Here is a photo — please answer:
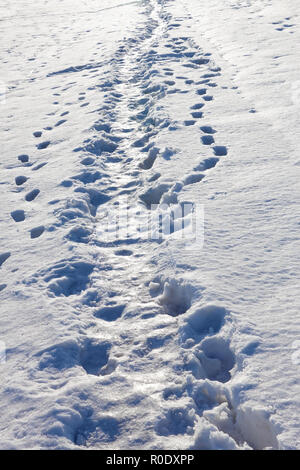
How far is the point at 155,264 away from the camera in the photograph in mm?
3334

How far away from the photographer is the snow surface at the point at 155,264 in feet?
7.34

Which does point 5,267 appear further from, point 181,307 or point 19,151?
point 19,151

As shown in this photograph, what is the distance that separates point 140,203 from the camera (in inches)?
164

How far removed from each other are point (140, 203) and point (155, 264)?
1.01 metres

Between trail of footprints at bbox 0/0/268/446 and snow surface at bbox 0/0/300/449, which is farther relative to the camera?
trail of footprints at bbox 0/0/268/446

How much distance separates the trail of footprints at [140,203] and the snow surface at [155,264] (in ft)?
0.04

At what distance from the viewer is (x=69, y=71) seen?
877 cm

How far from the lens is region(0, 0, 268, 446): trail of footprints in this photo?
2.38 m

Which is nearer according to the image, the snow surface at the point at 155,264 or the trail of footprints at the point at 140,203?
the snow surface at the point at 155,264

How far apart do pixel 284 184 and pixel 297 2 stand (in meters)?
9.61

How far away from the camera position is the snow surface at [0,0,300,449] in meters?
2.24

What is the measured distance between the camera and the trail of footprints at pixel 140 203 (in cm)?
238

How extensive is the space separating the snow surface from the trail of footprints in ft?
0.04

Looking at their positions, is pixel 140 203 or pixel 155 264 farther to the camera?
pixel 140 203
